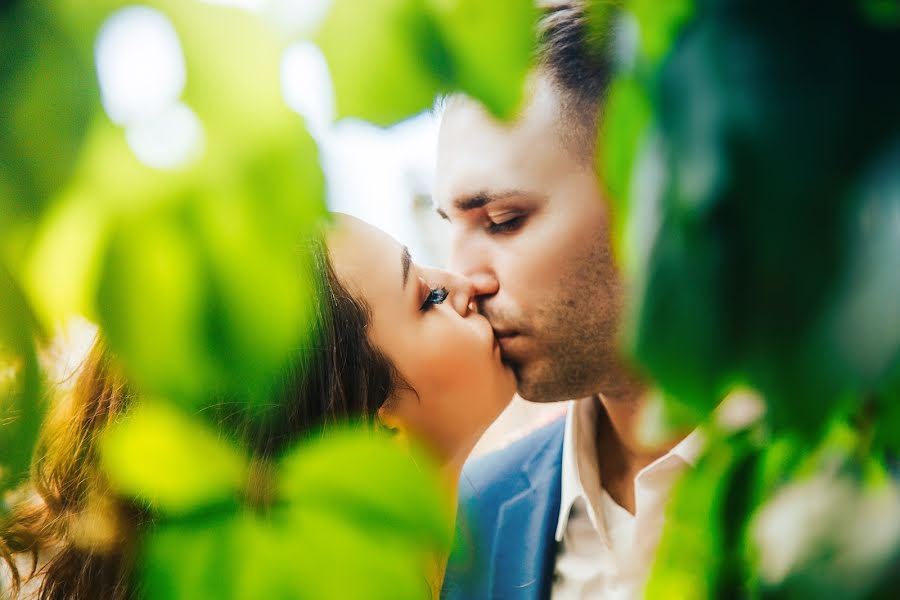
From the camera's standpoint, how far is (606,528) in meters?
1.19

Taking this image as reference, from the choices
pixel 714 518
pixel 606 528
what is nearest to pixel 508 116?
pixel 714 518

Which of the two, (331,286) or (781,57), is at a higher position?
(781,57)

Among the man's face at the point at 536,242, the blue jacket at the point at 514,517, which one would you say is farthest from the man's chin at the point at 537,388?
the blue jacket at the point at 514,517

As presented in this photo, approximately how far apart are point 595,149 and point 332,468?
35.7 inches

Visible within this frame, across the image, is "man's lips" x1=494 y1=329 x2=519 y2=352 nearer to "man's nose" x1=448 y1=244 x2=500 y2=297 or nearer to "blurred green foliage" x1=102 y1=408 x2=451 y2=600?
"man's nose" x1=448 y1=244 x2=500 y2=297

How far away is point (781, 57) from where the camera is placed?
239mm

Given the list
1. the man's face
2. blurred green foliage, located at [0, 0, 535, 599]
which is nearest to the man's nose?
the man's face

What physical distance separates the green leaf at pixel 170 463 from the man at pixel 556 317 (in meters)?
0.77

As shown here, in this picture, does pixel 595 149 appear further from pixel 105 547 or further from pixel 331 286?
pixel 105 547

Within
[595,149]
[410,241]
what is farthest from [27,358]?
[595,149]

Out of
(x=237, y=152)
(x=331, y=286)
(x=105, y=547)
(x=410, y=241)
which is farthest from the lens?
(x=410, y=241)

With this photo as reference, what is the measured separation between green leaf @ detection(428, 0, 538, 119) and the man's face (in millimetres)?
798

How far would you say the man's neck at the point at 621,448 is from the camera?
122 cm

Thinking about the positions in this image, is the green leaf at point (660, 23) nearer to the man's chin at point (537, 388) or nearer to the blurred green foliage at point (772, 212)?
the blurred green foliage at point (772, 212)
